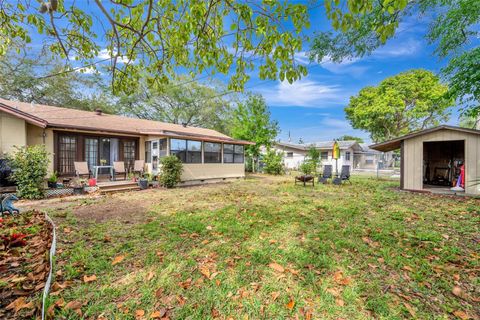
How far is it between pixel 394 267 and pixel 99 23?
20.0ft

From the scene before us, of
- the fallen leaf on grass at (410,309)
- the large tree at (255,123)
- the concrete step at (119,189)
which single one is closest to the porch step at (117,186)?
the concrete step at (119,189)

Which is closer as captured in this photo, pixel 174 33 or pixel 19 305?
pixel 19 305

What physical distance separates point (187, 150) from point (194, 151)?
0.49m

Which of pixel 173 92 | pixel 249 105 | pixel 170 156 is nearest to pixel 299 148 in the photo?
pixel 249 105

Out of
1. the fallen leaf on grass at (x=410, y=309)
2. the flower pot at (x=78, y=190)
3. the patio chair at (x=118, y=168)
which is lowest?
the fallen leaf on grass at (x=410, y=309)

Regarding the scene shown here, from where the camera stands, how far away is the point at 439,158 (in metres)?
12.6

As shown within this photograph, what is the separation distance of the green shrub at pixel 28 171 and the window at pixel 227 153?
8843mm

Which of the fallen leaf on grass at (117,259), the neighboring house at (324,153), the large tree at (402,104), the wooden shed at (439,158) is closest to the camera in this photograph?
the fallen leaf on grass at (117,259)

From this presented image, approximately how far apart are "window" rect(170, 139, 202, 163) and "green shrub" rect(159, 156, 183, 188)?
35.3 inches

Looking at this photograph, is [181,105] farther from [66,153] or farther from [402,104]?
[402,104]

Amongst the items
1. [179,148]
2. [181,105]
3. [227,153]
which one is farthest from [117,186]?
[181,105]

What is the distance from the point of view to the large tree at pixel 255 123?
18672 millimetres

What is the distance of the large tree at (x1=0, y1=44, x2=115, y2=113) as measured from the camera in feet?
54.5

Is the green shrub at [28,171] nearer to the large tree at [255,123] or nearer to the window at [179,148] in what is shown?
the window at [179,148]
